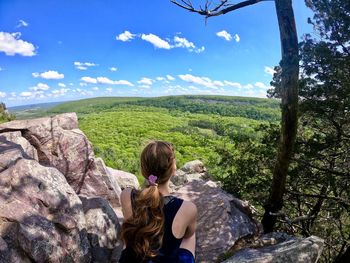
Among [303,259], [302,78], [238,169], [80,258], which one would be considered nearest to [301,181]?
[238,169]

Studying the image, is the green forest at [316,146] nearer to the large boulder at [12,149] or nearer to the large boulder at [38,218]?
the large boulder at [38,218]

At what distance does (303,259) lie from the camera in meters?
6.13

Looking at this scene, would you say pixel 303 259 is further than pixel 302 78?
No

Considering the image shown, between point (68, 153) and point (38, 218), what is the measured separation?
5287 millimetres

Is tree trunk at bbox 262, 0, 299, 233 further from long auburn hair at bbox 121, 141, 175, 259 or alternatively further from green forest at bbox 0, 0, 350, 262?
long auburn hair at bbox 121, 141, 175, 259

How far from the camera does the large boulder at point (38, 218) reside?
19.7 ft

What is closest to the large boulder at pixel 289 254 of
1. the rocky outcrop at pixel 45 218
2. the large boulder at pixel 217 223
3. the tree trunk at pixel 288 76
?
the large boulder at pixel 217 223

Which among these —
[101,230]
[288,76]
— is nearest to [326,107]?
[288,76]

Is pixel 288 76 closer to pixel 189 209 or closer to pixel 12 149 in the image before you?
pixel 189 209

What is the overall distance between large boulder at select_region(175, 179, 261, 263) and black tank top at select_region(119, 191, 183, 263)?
4.24m

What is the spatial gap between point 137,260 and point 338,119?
7442mm

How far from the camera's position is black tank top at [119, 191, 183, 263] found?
3.10 meters

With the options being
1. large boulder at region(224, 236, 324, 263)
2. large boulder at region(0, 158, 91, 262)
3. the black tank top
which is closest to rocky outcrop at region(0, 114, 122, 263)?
large boulder at region(0, 158, 91, 262)

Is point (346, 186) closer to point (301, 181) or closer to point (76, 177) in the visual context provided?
point (301, 181)
